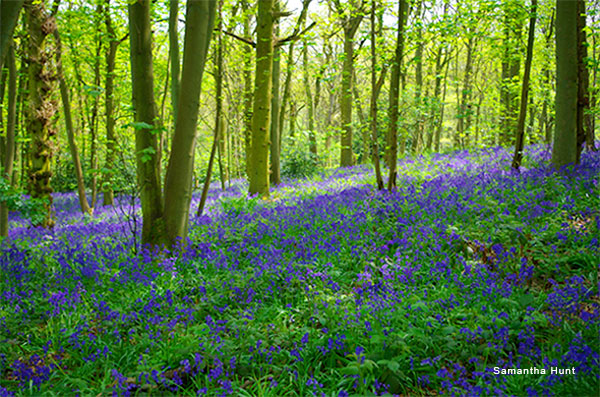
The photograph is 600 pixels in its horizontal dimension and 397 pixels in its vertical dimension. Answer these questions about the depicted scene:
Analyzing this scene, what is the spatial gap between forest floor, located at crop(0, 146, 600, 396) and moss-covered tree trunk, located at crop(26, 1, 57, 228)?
3749 millimetres

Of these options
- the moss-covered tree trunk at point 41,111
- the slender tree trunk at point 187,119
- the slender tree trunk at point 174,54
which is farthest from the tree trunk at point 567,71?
the moss-covered tree trunk at point 41,111

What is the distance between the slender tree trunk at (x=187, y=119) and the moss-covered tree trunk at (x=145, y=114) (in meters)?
0.23

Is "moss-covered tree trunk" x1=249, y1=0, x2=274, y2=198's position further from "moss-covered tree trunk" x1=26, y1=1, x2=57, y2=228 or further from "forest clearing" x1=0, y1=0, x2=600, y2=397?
"moss-covered tree trunk" x1=26, y1=1, x2=57, y2=228

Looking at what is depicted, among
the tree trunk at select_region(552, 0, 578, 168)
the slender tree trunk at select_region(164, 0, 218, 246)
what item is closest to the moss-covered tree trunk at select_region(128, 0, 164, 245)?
the slender tree trunk at select_region(164, 0, 218, 246)

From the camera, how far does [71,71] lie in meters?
16.3

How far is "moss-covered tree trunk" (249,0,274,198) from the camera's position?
10.4m

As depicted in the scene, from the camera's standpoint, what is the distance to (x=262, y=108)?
10.5 m

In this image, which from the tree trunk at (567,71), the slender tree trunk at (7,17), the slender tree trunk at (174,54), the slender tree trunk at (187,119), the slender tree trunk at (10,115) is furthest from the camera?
the slender tree trunk at (10,115)

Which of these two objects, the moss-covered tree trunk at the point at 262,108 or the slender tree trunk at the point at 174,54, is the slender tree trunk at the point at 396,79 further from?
the slender tree trunk at the point at 174,54

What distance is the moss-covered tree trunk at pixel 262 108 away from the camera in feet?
34.2

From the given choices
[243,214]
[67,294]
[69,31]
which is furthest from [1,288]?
[69,31]

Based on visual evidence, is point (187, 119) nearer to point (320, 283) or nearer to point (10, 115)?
point (320, 283)

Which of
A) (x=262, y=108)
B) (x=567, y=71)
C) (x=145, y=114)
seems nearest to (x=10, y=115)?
(x=145, y=114)

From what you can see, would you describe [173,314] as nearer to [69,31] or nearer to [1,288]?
[1,288]
